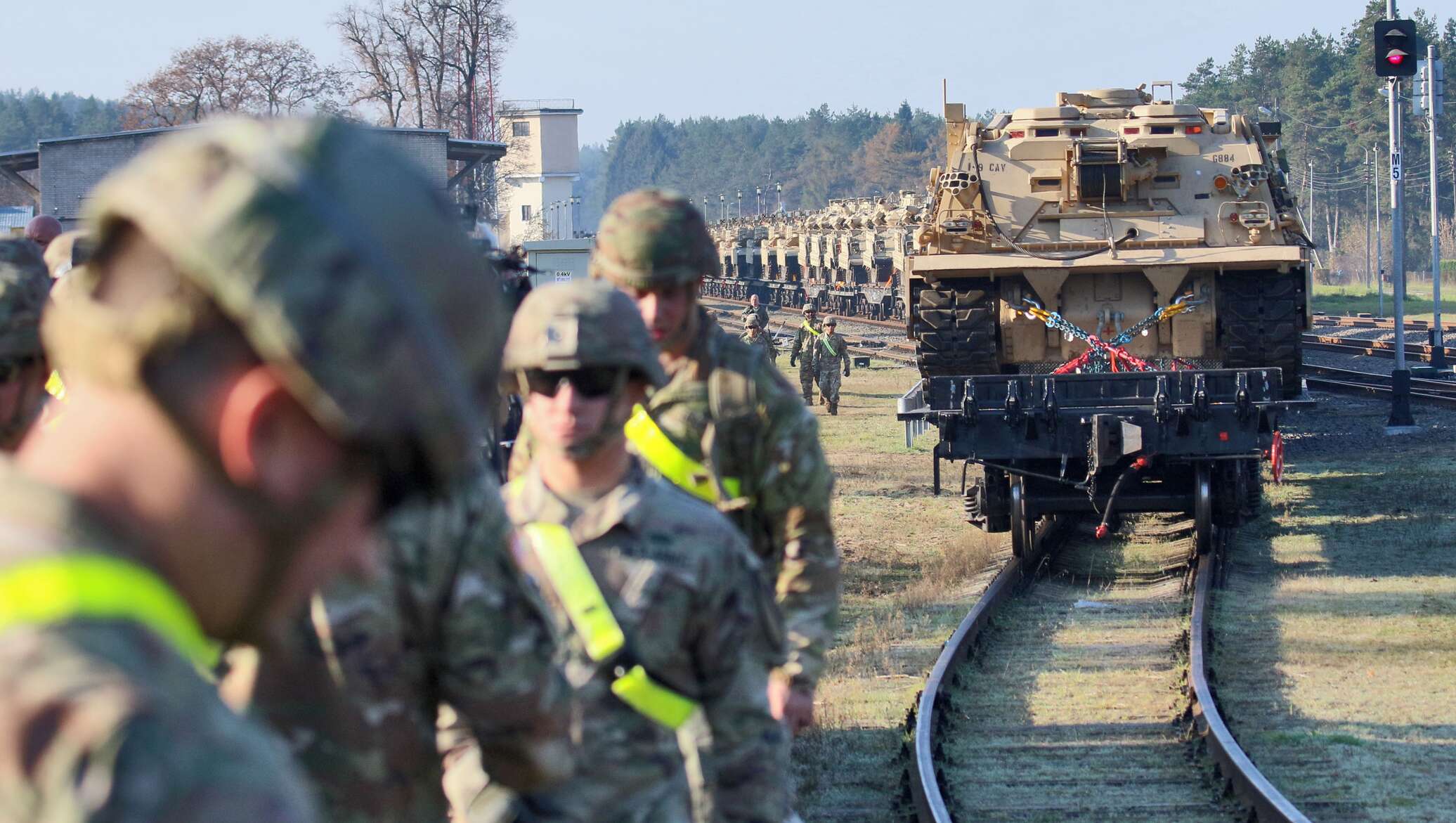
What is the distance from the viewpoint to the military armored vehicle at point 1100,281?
13008 millimetres

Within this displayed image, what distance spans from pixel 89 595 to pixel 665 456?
124 inches

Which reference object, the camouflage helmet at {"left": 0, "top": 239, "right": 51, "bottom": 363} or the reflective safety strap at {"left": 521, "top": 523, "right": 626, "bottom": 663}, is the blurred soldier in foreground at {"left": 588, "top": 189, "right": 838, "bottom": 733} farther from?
the camouflage helmet at {"left": 0, "top": 239, "right": 51, "bottom": 363}

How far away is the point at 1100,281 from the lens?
1529cm

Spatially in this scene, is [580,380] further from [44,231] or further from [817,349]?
[817,349]

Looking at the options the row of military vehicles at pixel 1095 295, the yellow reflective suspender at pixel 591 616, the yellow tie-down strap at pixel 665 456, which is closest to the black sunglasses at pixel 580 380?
the yellow reflective suspender at pixel 591 616

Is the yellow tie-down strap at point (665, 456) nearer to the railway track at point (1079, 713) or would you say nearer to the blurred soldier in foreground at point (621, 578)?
the blurred soldier in foreground at point (621, 578)

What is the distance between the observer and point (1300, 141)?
260 feet

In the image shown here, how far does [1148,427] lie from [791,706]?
8.62 meters

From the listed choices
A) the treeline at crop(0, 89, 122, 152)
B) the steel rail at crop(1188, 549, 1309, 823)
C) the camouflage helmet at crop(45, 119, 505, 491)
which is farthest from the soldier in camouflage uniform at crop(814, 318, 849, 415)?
the treeline at crop(0, 89, 122, 152)

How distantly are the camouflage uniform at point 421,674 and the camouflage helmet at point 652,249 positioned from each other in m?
1.74

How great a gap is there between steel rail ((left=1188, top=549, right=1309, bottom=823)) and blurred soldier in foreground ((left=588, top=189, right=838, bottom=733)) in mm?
3149

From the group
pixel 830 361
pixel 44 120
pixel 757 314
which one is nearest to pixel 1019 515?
pixel 757 314

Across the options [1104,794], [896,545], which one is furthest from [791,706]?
[896,545]

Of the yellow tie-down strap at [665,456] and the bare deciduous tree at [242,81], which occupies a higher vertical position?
the bare deciduous tree at [242,81]
